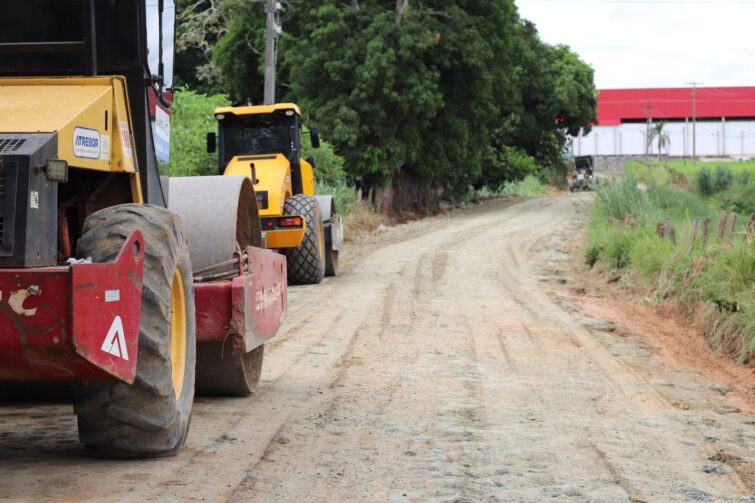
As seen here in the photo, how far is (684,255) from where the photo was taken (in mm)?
15398

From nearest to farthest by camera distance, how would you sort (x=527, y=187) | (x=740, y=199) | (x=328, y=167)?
(x=328, y=167) → (x=740, y=199) → (x=527, y=187)

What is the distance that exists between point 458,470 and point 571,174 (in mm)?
72384

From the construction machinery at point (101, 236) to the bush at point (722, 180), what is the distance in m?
35.6

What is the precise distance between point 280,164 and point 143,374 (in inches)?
499

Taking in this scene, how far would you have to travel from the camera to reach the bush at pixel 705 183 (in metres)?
40.3

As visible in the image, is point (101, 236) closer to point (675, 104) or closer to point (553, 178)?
point (553, 178)

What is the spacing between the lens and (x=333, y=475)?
585 cm

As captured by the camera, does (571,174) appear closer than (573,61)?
No

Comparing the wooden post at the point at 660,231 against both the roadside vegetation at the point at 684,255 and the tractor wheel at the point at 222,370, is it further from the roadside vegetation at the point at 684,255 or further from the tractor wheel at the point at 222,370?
the tractor wheel at the point at 222,370

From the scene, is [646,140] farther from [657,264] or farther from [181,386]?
[181,386]

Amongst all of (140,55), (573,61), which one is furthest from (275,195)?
(573,61)

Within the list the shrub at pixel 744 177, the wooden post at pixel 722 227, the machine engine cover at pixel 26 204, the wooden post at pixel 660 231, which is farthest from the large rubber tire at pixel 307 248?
the shrub at pixel 744 177

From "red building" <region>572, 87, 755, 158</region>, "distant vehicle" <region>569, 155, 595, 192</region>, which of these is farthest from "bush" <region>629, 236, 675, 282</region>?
"red building" <region>572, 87, 755, 158</region>

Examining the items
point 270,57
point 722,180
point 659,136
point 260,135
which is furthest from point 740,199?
point 659,136
